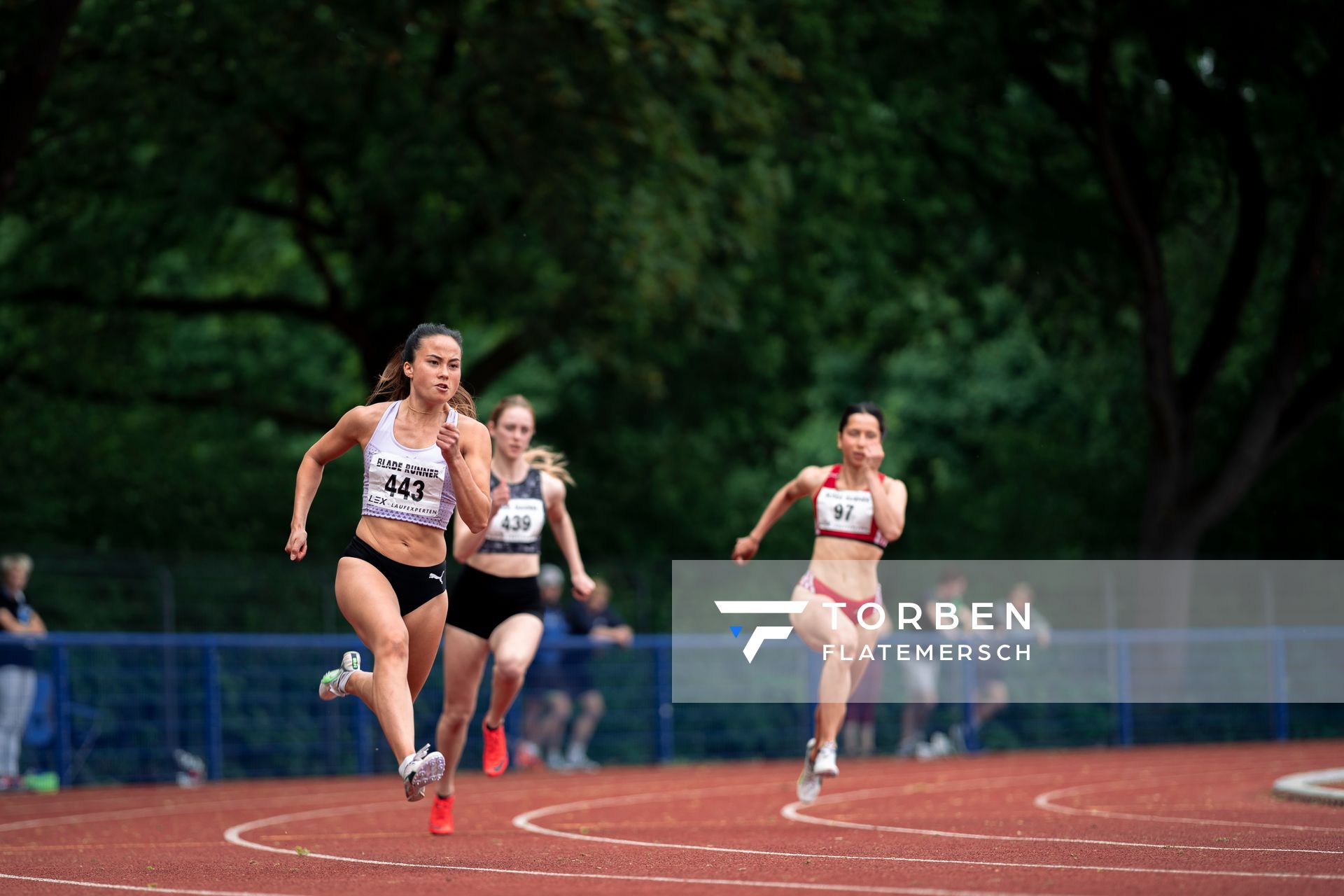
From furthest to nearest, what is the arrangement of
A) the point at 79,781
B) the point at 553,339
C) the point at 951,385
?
the point at 951,385, the point at 553,339, the point at 79,781

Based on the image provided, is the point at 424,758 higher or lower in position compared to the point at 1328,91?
lower

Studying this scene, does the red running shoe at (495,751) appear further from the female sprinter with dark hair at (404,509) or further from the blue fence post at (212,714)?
the blue fence post at (212,714)

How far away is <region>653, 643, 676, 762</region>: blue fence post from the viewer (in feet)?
73.0

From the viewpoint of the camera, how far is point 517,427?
1161 centimetres

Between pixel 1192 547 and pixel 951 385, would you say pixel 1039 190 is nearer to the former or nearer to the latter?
pixel 1192 547

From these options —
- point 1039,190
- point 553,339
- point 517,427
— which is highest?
point 1039,190

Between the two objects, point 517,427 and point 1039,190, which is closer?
point 517,427

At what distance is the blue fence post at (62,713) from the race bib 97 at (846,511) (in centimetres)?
961

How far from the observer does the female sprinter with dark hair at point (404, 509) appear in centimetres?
883

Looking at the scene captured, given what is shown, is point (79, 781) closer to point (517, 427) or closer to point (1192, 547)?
point (517, 427)

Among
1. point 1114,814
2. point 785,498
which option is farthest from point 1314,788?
point 785,498

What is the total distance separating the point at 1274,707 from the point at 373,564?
19522 mm

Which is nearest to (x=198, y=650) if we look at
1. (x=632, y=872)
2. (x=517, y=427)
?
(x=517, y=427)

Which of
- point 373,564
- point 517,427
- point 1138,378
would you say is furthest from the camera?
point 1138,378
